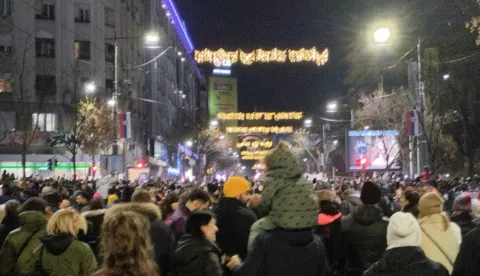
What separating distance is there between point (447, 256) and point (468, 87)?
41.8 m

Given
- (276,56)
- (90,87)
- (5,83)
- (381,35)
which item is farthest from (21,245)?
(276,56)

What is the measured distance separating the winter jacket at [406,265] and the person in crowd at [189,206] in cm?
364

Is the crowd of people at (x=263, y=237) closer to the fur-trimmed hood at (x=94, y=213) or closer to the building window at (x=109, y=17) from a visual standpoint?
the fur-trimmed hood at (x=94, y=213)

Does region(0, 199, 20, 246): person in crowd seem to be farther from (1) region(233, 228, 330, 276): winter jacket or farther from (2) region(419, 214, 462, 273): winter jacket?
(2) region(419, 214, 462, 273): winter jacket

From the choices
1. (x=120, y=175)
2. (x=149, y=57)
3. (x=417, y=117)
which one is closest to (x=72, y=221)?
(x=417, y=117)

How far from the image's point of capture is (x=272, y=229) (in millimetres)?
5367

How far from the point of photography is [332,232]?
8.90 m

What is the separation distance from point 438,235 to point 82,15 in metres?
51.7

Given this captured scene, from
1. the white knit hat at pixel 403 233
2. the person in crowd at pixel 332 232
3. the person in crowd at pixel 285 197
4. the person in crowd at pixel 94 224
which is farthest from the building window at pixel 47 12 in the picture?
the white knit hat at pixel 403 233

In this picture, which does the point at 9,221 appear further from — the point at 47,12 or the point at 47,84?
the point at 47,12

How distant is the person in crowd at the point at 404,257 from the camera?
16.5 feet

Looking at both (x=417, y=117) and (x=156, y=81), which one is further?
(x=156, y=81)

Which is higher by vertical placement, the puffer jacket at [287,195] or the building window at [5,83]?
the building window at [5,83]

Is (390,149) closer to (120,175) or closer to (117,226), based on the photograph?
(120,175)
